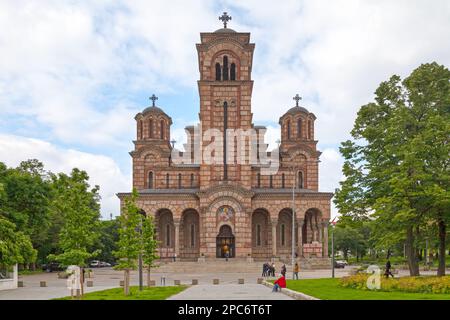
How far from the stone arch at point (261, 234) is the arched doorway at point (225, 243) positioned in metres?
2.89

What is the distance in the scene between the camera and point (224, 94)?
6888 cm

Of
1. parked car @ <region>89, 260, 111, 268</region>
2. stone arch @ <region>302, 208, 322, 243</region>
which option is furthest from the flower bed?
parked car @ <region>89, 260, 111, 268</region>

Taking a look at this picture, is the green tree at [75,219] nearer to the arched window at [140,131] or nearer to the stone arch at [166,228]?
the stone arch at [166,228]

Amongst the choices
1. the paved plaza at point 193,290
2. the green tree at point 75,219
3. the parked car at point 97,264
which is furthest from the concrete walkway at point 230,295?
the parked car at point 97,264

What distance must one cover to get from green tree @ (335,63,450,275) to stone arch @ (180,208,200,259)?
3303cm

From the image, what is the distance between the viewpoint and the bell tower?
67.8 metres

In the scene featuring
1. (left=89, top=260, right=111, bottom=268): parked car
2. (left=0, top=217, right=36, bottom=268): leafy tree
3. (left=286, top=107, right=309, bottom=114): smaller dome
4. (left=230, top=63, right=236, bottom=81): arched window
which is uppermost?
(left=230, top=63, right=236, bottom=81): arched window

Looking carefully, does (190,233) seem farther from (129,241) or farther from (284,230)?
(129,241)

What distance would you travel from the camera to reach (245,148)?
223 feet

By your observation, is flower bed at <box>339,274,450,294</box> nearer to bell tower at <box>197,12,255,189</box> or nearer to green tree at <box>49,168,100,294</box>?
green tree at <box>49,168,100,294</box>

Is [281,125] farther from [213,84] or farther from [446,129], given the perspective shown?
[446,129]

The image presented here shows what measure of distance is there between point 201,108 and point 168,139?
11.0 metres

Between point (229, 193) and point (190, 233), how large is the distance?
25.1 feet

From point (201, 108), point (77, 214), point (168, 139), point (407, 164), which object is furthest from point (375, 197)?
point (168, 139)
